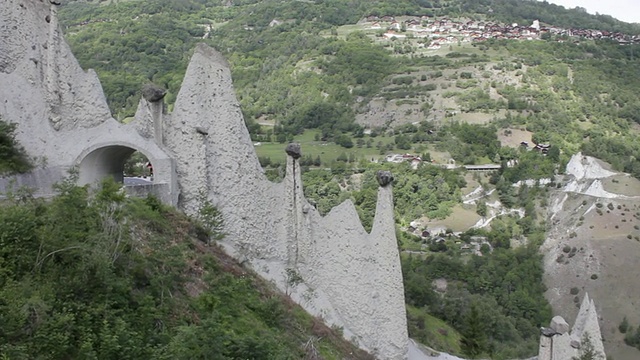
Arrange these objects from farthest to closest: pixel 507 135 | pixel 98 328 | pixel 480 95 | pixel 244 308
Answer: pixel 480 95
pixel 507 135
pixel 244 308
pixel 98 328

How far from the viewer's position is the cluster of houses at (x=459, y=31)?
15800 cm

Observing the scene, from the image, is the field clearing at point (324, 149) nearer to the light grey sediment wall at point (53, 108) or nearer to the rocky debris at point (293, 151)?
the rocky debris at point (293, 151)

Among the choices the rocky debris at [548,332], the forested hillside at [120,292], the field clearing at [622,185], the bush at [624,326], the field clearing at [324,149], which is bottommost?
the bush at [624,326]

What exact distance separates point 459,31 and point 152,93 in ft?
535

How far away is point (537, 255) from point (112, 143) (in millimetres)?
57074

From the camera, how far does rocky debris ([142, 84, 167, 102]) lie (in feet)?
48.2

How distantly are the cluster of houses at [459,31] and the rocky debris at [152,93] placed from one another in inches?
5461

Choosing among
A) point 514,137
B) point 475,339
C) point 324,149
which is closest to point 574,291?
point 475,339

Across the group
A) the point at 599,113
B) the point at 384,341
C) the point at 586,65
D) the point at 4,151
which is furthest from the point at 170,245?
the point at 586,65

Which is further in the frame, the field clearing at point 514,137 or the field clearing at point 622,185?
the field clearing at point 514,137

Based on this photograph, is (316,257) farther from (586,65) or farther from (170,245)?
(586,65)

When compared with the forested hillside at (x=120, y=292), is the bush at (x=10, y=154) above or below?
above

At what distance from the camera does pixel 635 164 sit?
291ft

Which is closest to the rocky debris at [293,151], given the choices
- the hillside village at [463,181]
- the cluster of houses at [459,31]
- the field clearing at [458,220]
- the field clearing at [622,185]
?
the hillside village at [463,181]
